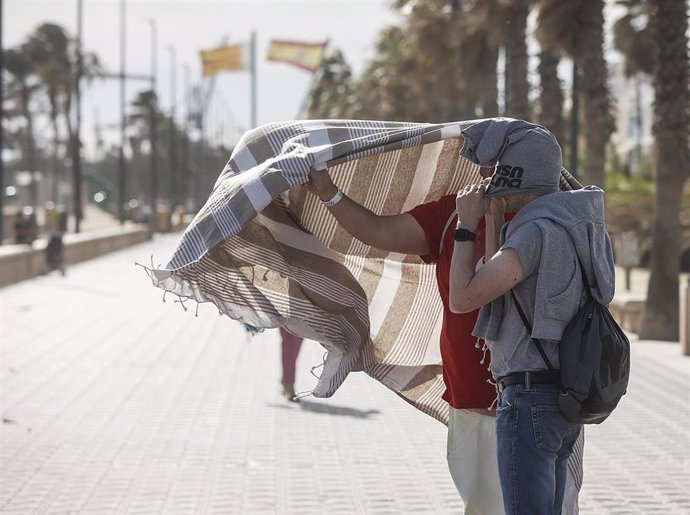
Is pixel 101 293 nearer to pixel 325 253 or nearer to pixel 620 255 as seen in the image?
pixel 620 255

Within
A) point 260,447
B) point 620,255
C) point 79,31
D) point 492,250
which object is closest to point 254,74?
point 79,31

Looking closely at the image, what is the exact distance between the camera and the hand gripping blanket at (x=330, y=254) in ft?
15.1

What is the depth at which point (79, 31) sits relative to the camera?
49.5m

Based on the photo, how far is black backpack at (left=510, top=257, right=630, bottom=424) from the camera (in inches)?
162

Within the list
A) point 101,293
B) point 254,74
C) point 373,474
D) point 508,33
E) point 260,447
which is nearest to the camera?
point 373,474

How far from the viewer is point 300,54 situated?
68.6 meters

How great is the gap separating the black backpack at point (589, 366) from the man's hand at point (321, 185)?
0.92 metres

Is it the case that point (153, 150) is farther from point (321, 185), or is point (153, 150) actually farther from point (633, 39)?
point (321, 185)

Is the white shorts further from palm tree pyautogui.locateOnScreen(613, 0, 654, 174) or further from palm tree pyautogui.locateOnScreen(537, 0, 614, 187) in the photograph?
palm tree pyautogui.locateOnScreen(613, 0, 654, 174)

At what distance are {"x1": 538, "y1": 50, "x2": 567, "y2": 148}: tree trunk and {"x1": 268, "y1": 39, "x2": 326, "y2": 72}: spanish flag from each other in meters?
42.9

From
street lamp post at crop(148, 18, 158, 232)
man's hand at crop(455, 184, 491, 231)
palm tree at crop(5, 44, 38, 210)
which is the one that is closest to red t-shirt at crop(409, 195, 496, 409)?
man's hand at crop(455, 184, 491, 231)

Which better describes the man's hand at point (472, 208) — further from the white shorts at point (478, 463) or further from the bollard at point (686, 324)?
the bollard at point (686, 324)

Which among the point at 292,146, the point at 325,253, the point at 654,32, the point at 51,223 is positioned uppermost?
the point at 654,32

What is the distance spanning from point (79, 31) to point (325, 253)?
4577 centimetres
